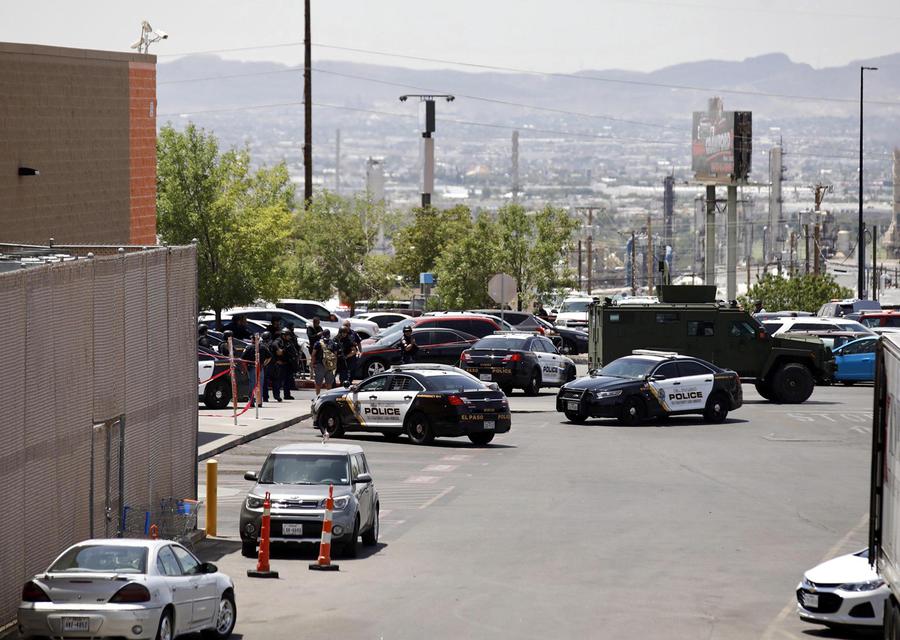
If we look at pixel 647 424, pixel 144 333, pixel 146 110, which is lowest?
pixel 647 424

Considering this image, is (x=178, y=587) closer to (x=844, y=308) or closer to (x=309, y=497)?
(x=309, y=497)

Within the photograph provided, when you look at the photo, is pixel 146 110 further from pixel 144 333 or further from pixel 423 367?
pixel 144 333

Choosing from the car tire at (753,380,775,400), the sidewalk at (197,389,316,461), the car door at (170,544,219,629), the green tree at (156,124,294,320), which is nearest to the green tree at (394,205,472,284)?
the green tree at (156,124,294,320)

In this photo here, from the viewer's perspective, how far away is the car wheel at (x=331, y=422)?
3284 cm

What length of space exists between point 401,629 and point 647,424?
21.5m

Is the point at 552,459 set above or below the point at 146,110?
below

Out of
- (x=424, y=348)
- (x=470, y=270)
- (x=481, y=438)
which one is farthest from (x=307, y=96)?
(x=481, y=438)

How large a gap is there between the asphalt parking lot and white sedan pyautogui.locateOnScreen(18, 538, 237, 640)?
1.50m

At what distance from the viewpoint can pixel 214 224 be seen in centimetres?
5322

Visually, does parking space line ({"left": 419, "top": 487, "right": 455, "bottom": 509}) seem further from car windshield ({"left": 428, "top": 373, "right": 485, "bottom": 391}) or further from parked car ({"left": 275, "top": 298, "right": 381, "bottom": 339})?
parked car ({"left": 275, "top": 298, "right": 381, "bottom": 339})

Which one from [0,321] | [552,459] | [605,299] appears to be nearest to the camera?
[0,321]

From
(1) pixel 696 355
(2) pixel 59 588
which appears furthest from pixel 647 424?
(2) pixel 59 588

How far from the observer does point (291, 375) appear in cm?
4025

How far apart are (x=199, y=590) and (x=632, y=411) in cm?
2222
